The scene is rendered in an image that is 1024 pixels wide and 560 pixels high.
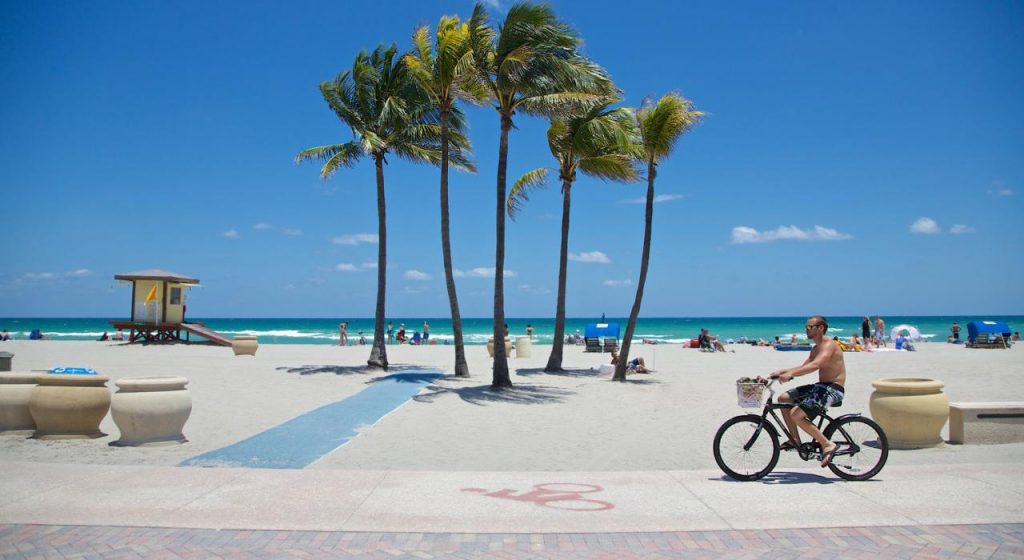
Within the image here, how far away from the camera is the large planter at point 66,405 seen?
9.23m

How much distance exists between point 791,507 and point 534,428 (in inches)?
236

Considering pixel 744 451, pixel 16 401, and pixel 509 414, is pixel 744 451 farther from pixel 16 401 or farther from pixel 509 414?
pixel 16 401

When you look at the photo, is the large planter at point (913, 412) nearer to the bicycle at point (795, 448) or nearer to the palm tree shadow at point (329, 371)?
the bicycle at point (795, 448)

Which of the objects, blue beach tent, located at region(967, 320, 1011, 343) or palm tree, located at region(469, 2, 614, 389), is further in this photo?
blue beach tent, located at region(967, 320, 1011, 343)

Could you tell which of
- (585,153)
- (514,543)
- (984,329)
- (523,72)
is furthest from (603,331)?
(514,543)

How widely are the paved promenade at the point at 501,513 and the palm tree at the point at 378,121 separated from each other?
47.5 feet

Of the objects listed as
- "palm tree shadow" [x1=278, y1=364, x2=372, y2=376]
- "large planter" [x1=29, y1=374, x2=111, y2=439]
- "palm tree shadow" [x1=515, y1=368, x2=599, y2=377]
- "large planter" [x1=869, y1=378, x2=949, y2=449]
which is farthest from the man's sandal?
"palm tree shadow" [x1=278, y1=364, x2=372, y2=376]

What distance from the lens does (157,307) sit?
125 feet

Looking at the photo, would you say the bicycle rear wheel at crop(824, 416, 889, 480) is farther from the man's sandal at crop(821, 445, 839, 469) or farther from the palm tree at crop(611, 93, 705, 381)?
the palm tree at crop(611, 93, 705, 381)

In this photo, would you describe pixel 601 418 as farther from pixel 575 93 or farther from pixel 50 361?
pixel 50 361

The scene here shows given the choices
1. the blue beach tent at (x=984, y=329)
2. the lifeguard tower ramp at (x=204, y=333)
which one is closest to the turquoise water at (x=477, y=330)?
the lifeguard tower ramp at (x=204, y=333)

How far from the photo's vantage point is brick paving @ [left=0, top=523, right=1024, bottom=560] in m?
4.80

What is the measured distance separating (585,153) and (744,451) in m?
14.3

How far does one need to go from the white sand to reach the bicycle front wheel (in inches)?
53.2
